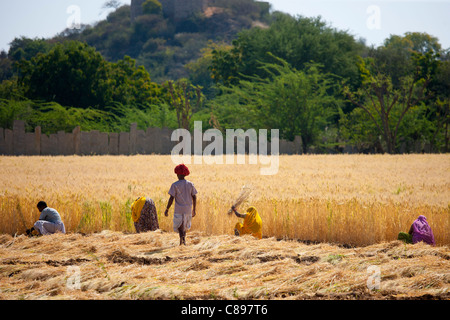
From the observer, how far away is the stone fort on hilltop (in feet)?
358

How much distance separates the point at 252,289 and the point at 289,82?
1121 inches

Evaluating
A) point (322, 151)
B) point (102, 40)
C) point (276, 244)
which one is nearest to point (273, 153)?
point (322, 151)

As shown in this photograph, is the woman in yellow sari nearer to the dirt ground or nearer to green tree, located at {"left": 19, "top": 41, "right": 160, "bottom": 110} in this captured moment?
the dirt ground

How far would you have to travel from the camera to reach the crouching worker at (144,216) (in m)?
9.61

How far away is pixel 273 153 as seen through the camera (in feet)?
104

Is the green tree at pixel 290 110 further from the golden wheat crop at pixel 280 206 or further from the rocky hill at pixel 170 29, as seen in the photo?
the rocky hill at pixel 170 29

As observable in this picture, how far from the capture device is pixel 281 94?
111ft

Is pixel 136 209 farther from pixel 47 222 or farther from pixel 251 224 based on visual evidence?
pixel 251 224

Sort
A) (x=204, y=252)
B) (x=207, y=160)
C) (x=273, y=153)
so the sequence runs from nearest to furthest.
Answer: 1. (x=204, y=252)
2. (x=207, y=160)
3. (x=273, y=153)

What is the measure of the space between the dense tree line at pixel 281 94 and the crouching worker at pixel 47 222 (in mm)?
23374

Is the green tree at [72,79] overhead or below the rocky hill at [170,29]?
below

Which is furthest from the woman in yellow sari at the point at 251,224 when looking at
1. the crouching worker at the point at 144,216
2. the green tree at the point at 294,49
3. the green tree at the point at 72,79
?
the green tree at the point at 294,49

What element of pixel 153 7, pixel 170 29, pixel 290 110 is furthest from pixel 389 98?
pixel 153 7
